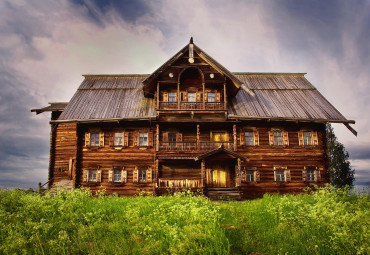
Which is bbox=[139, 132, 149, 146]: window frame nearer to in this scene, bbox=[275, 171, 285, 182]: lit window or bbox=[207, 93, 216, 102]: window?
bbox=[207, 93, 216, 102]: window

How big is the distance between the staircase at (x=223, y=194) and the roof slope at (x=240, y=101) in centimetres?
559

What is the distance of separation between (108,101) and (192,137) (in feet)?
26.2

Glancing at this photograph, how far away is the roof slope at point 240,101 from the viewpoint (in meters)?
20.6

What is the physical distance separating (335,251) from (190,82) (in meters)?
17.1

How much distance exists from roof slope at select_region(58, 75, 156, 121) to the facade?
86mm

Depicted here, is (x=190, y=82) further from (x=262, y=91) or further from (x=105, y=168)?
(x=105, y=168)

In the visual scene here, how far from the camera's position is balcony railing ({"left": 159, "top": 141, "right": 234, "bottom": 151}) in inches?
769

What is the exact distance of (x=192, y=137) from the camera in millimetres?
21016

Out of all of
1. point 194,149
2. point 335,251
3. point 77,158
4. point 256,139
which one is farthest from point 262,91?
point 335,251

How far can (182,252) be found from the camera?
604cm

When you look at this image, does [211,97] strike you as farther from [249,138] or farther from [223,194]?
[223,194]

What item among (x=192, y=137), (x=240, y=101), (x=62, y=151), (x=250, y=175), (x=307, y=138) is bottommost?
(x=250, y=175)

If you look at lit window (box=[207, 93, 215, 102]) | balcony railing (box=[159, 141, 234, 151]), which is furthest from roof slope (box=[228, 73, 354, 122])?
balcony railing (box=[159, 141, 234, 151])

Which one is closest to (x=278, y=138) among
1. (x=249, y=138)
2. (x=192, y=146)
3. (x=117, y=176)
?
(x=249, y=138)
